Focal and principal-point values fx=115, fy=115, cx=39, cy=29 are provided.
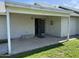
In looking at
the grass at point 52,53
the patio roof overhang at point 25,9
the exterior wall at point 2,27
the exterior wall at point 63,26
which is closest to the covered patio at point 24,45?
the grass at point 52,53

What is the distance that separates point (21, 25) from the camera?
1264 centimetres

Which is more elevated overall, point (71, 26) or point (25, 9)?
point (25, 9)

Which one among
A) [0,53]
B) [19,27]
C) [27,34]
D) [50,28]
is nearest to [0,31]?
[19,27]

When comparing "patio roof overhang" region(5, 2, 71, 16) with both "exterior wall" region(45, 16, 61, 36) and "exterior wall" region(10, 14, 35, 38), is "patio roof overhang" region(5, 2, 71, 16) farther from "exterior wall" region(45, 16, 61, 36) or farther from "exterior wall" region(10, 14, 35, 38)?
"exterior wall" region(10, 14, 35, 38)

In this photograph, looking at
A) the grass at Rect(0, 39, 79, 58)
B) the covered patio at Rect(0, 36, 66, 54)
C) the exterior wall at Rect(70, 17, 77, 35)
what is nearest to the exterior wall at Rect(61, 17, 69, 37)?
the exterior wall at Rect(70, 17, 77, 35)

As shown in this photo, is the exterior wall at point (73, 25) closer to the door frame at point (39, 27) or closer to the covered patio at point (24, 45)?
the door frame at point (39, 27)

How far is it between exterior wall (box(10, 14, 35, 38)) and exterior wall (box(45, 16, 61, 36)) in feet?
8.10

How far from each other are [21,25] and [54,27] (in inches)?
168

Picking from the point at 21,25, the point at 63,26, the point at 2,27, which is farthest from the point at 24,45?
the point at 63,26

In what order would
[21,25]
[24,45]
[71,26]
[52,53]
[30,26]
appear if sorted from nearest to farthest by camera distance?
[52,53], [24,45], [21,25], [30,26], [71,26]

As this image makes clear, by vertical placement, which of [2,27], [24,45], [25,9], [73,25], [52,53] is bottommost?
[24,45]

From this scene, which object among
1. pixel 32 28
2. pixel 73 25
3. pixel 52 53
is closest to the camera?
pixel 52 53

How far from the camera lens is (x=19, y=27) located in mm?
12500

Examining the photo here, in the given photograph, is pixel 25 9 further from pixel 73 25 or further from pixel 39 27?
pixel 73 25
